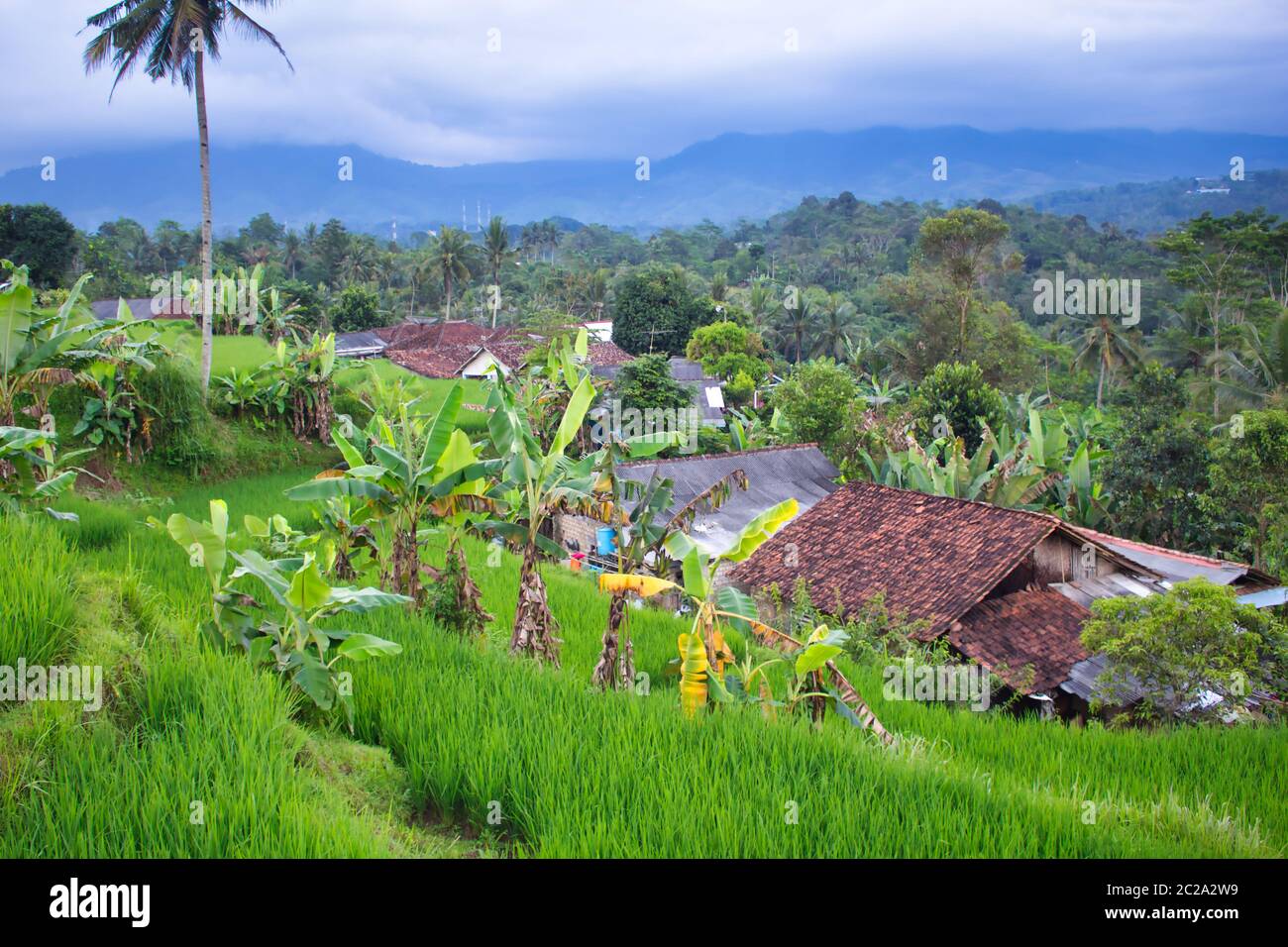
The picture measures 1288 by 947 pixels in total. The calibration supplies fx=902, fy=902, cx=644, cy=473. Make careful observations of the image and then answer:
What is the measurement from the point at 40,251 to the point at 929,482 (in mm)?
36538

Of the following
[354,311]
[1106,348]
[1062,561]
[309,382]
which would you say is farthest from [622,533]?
[354,311]

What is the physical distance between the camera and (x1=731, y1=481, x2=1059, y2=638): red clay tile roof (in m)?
13.0

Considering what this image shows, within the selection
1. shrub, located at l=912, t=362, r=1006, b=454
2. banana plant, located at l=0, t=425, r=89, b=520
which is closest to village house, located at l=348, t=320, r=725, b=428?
shrub, located at l=912, t=362, r=1006, b=454

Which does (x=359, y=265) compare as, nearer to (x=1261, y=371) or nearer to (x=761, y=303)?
(x=761, y=303)

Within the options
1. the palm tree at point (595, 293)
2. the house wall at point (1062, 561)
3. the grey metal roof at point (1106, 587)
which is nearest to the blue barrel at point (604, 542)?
the house wall at point (1062, 561)

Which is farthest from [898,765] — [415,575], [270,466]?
[270,466]

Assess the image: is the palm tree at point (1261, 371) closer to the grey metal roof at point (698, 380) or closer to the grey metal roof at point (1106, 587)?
the grey metal roof at point (1106, 587)

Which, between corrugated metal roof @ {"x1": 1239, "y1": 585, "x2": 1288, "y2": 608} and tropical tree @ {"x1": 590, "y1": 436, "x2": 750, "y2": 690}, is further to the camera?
corrugated metal roof @ {"x1": 1239, "y1": 585, "x2": 1288, "y2": 608}

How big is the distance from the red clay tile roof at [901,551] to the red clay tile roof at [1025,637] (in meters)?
0.34

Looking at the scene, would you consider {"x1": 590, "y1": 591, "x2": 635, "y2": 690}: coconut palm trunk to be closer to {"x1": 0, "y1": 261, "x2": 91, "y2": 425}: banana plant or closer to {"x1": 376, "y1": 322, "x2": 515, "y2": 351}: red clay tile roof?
{"x1": 0, "y1": 261, "x2": 91, "y2": 425}: banana plant

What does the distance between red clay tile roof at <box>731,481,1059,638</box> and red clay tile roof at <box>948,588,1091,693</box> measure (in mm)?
338

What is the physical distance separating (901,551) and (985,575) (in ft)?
5.83

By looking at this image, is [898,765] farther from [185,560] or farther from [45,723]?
[185,560]

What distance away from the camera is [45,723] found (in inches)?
161
